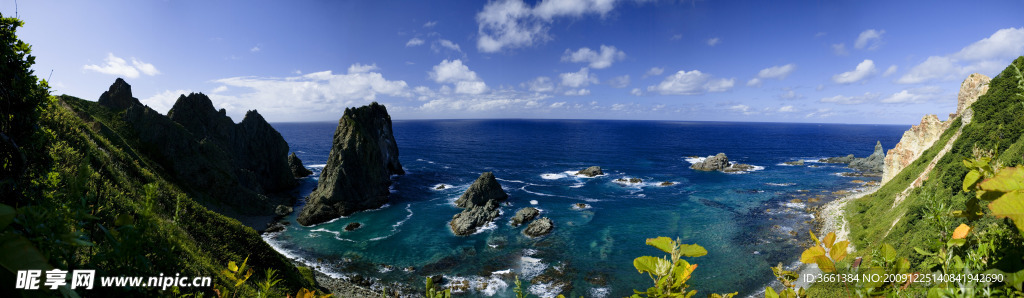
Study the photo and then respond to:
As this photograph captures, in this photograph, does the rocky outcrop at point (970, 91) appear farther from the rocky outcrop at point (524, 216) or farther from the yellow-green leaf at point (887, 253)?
the yellow-green leaf at point (887, 253)

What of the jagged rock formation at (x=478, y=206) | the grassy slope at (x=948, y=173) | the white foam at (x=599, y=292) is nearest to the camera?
the grassy slope at (x=948, y=173)

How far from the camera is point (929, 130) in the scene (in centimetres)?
4753

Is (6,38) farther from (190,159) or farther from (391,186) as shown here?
(391,186)

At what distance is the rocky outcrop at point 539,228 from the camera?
45.3 metres

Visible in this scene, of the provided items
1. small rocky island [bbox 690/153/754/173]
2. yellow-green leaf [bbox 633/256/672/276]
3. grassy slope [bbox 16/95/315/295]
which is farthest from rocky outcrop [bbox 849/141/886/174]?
grassy slope [bbox 16/95/315/295]

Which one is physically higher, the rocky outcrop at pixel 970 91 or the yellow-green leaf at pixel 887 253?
the rocky outcrop at pixel 970 91

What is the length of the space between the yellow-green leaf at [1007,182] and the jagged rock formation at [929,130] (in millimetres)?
53317

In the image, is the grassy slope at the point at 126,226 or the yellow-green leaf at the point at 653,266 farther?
the grassy slope at the point at 126,226

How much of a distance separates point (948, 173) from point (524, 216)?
38.9 m

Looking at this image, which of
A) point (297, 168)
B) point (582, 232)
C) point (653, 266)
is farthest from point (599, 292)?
point (297, 168)

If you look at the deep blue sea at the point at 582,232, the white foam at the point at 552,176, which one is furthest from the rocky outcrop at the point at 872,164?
the white foam at the point at 552,176

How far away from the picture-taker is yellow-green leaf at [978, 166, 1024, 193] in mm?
2441

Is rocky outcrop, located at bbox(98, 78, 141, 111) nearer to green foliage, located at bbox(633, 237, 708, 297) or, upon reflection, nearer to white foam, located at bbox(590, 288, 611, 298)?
white foam, located at bbox(590, 288, 611, 298)

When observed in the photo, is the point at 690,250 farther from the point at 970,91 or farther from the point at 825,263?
the point at 970,91
